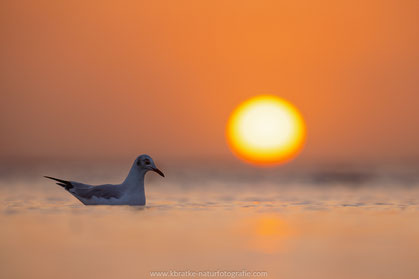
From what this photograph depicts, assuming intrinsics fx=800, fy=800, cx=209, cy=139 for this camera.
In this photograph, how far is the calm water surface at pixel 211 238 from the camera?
33.0 ft

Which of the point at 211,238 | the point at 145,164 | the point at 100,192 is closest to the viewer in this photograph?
the point at 211,238

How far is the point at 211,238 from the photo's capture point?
41.0ft

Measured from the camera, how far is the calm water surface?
1005cm

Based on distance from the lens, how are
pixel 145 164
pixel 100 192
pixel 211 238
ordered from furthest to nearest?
pixel 145 164 < pixel 100 192 < pixel 211 238

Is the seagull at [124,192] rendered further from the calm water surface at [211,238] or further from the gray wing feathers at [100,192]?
the calm water surface at [211,238]

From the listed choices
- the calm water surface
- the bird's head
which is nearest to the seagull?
the bird's head

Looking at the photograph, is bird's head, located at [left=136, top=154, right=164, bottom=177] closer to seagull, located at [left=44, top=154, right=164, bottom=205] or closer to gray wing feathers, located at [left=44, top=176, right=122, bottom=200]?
seagull, located at [left=44, top=154, right=164, bottom=205]

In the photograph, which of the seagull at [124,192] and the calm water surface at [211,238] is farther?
the seagull at [124,192]

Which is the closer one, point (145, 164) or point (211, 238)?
point (211, 238)

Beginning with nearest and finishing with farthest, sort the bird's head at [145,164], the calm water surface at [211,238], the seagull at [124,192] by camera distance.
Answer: the calm water surface at [211,238] → the seagull at [124,192] → the bird's head at [145,164]

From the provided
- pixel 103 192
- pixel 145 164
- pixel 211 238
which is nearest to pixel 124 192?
pixel 103 192

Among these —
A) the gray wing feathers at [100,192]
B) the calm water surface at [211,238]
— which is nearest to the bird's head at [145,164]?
the gray wing feathers at [100,192]

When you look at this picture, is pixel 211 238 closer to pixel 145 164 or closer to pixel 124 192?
pixel 124 192

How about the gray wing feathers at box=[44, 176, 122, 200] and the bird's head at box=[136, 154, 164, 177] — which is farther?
the bird's head at box=[136, 154, 164, 177]
